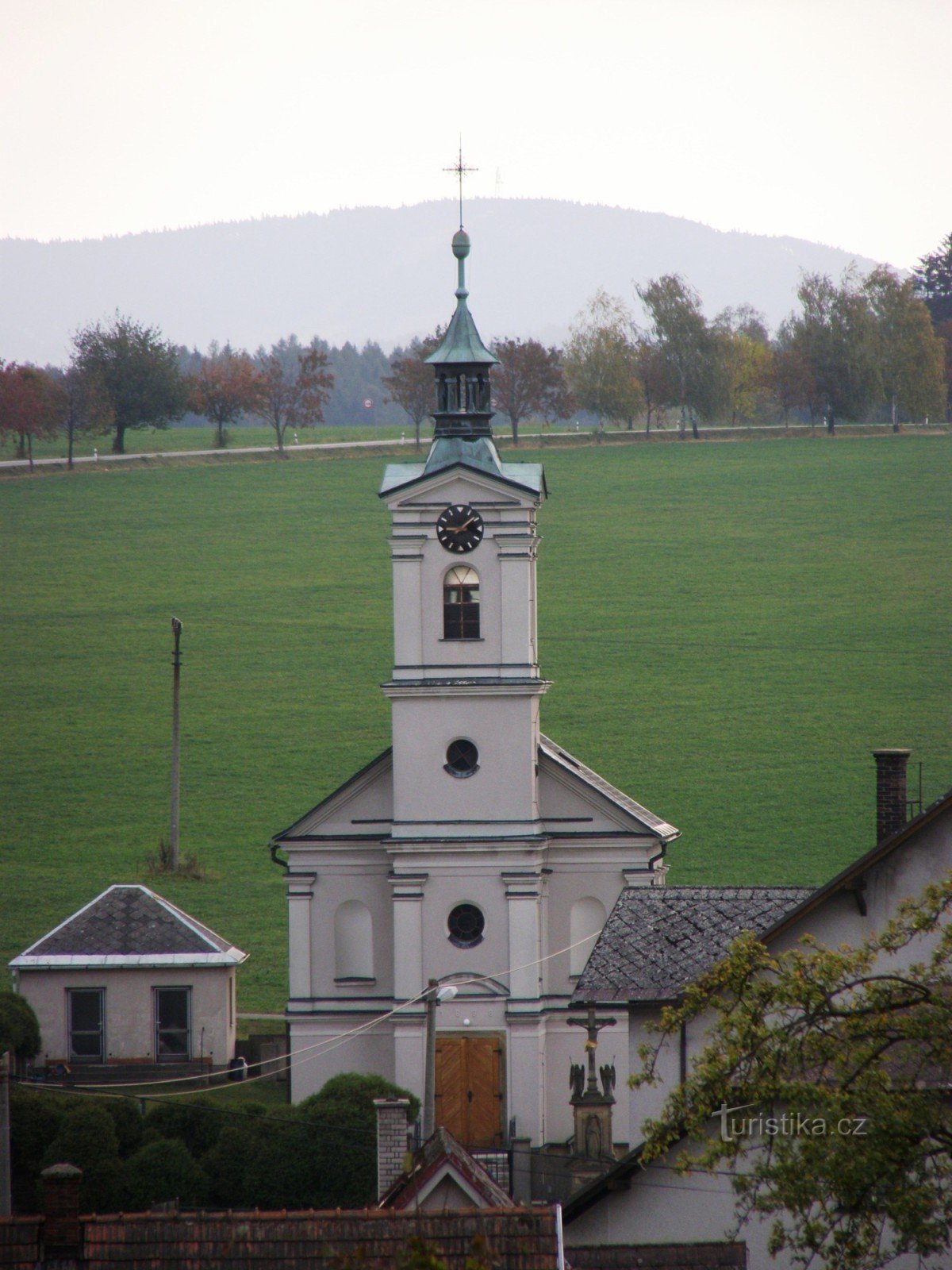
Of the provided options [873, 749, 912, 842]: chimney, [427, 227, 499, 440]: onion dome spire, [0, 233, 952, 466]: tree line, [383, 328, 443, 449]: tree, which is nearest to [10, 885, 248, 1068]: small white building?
[427, 227, 499, 440]: onion dome spire

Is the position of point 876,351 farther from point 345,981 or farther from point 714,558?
point 345,981

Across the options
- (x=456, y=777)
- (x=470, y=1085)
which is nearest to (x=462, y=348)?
(x=456, y=777)

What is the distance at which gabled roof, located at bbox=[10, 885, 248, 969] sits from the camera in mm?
43531

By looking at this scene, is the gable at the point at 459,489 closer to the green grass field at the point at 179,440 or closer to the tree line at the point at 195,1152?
the tree line at the point at 195,1152

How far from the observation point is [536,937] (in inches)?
1651

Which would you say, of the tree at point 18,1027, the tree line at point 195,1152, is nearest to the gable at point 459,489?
the tree line at point 195,1152

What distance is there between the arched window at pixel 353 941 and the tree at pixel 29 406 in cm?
6803

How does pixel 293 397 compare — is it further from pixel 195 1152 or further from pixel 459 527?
pixel 195 1152

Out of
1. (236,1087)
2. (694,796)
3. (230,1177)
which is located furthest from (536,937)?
(694,796)

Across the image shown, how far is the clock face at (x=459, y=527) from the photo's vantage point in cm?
4178

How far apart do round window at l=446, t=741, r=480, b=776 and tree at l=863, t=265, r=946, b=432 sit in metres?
82.1

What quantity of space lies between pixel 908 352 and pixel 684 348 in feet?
44.8

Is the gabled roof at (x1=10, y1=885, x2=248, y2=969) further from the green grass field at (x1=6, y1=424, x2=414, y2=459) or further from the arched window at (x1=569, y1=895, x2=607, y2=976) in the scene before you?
the green grass field at (x1=6, y1=424, x2=414, y2=459)

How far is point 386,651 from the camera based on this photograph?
79562 mm
